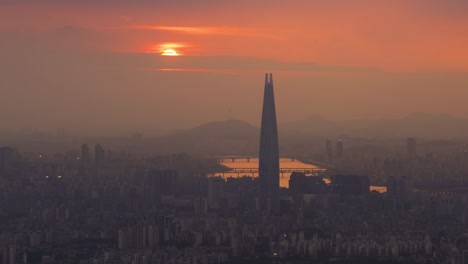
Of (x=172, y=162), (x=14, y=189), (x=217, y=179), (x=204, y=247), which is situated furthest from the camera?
(x=172, y=162)

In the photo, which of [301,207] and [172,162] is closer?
[301,207]

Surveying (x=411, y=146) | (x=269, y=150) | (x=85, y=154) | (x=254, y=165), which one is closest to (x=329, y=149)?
(x=411, y=146)

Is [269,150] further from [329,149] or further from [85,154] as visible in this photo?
[329,149]

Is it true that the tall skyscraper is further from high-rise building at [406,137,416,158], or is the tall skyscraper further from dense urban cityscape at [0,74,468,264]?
high-rise building at [406,137,416,158]

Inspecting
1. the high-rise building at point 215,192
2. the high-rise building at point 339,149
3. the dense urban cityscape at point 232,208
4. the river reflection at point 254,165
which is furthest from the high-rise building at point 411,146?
the high-rise building at point 215,192

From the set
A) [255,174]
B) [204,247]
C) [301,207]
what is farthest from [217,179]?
[204,247]

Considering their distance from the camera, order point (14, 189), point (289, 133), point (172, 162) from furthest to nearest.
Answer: point (289, 133), point (172, 162), point (14, 189)

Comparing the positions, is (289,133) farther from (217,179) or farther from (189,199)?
(189,199)

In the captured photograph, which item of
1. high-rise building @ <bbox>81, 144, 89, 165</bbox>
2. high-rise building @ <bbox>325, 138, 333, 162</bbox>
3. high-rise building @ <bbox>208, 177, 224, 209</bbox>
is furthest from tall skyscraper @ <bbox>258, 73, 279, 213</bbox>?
high-rise building @ <bbox>81, 144, 89, 165</bbox>
